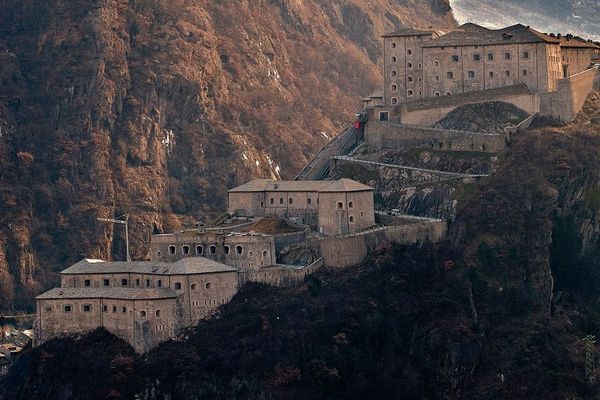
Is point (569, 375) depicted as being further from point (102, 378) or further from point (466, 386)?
point (102, 378)

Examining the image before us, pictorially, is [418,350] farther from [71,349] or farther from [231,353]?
[71,349]

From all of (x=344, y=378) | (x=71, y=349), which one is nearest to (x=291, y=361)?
(x=344, y=378)

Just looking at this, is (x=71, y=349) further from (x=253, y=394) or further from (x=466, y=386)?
(x=466, y=386)

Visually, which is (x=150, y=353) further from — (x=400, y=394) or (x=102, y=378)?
(x=400, y=394)

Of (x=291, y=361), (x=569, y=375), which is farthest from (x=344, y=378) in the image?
(x=569, y=375)

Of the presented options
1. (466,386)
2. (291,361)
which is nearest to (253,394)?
(291,361)

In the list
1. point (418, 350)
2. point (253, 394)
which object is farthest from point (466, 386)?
point (253, 394)
